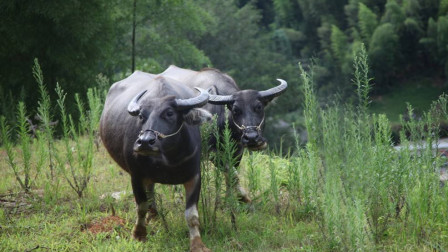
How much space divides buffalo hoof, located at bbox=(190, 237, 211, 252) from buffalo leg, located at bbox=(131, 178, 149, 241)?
56cm

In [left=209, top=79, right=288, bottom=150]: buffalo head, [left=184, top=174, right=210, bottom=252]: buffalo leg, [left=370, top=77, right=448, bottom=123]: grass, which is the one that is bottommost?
[left=370, top=77, right=448, bottom=123]: grass

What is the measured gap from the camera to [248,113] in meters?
5.64

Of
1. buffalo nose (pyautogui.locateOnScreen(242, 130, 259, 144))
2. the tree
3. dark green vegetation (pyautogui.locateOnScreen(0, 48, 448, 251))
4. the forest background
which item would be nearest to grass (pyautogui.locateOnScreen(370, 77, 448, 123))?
the forest background

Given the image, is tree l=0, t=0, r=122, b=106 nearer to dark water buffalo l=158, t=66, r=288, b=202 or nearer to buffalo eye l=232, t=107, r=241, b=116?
dark water buffalo l=158, t=66, r=288, b=202

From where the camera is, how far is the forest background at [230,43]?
39.1ft

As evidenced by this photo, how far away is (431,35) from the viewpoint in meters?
27.1

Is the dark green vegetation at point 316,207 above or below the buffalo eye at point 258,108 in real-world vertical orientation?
below

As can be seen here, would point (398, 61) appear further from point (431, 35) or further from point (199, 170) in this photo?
point (199, 170)

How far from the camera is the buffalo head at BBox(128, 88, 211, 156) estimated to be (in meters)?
4.39

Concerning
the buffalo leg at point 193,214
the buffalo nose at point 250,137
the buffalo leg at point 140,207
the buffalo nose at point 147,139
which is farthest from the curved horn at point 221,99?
the buffalo nose at point 147,139

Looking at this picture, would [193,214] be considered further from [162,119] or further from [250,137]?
[250,137]

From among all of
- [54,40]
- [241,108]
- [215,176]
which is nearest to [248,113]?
[241,108]

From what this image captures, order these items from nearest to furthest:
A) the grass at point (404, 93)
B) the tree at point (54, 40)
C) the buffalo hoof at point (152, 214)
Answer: the buffalo hoof at point (152, 214), the tree at point (54, 40), the grass at point (404, 93)

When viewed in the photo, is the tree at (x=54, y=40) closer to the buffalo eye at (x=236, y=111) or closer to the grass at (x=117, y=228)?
the grass at (x=117, y=228)
